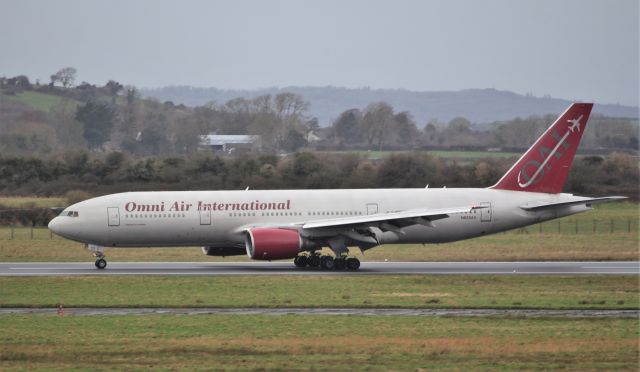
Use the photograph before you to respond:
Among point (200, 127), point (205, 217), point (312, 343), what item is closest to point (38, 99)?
point (200, 127)

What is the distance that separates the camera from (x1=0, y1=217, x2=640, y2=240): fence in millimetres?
58969

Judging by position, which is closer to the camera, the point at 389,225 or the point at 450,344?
the point at 450,344

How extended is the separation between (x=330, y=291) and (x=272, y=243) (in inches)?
265

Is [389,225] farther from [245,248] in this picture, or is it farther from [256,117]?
[256,117]

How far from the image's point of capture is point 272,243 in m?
41.9

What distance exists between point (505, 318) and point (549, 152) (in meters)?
18.3

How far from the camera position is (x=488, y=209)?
45.2 m

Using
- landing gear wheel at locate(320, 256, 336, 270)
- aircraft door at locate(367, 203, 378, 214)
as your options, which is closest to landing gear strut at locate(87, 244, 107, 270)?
landing gear wheel at locate(320, 256, 336, 270)

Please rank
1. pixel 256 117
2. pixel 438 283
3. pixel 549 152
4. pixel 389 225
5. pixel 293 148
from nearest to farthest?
pixel 438 283, pixel 389 225, pixel 549 152, pixel 293 148, pixel 256 117

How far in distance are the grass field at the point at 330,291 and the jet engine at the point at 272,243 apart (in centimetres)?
177

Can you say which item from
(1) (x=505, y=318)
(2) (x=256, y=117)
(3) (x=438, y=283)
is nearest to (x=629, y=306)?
(1) (x=505, y=318)

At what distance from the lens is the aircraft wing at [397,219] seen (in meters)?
42.0

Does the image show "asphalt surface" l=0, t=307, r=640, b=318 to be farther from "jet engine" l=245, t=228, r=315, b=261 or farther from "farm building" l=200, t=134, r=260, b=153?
"farm building" l=200, t=134, r=260, b=153

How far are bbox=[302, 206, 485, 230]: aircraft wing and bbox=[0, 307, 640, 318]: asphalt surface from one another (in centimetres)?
1106
